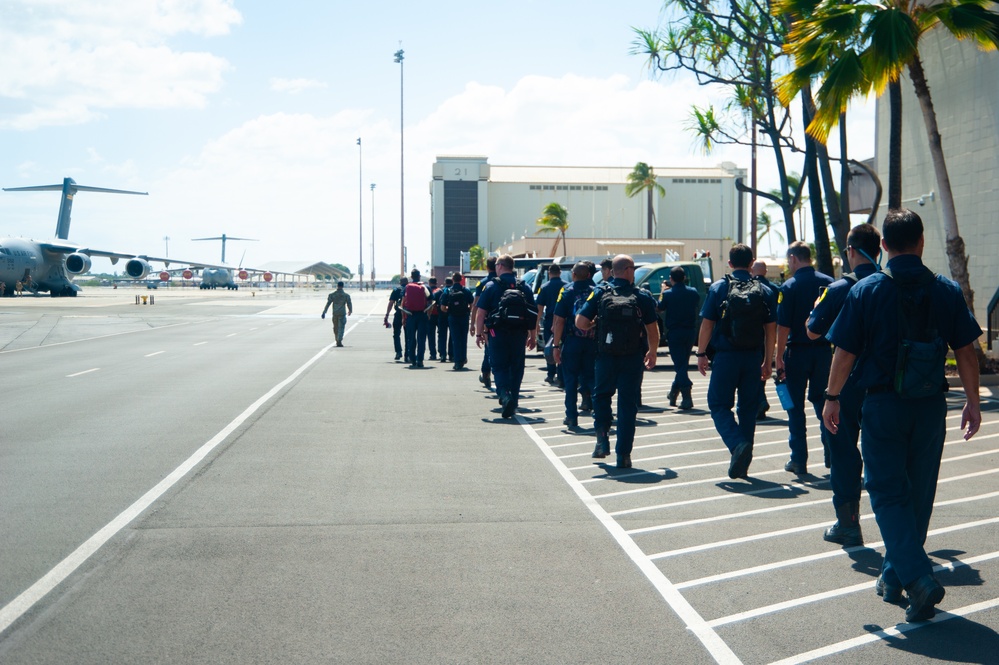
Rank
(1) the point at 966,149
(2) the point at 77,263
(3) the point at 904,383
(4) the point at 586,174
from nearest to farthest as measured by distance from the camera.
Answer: (3) the point at 904,383 < (1) the point at 966,149 < (2) the point at 77,263 < (4) the point at 586,174

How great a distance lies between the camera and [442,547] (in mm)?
6230

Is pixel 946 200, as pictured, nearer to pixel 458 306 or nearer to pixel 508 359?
pixel 508 359

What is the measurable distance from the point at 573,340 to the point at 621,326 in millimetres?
2825

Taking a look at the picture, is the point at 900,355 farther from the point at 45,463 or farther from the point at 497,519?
the point at 45,463

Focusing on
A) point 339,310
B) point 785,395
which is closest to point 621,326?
point 785,395

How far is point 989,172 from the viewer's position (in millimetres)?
21203

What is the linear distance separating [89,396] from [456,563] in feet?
34.8

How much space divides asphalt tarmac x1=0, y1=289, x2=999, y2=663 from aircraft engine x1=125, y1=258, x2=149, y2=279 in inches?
2248

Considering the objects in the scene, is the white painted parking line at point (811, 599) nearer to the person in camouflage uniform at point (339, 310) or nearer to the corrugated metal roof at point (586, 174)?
the person in camouflage uniform at point (339, 310)

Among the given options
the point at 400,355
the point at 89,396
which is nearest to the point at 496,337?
the point at 89,396

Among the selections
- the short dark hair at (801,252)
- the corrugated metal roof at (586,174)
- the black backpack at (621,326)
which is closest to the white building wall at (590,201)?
the corrugated metal roof at (586,174)

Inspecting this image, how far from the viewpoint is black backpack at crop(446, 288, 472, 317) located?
18766 millimetres

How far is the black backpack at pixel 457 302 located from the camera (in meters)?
18.8

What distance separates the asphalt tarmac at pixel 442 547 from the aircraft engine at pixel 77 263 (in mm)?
55555
